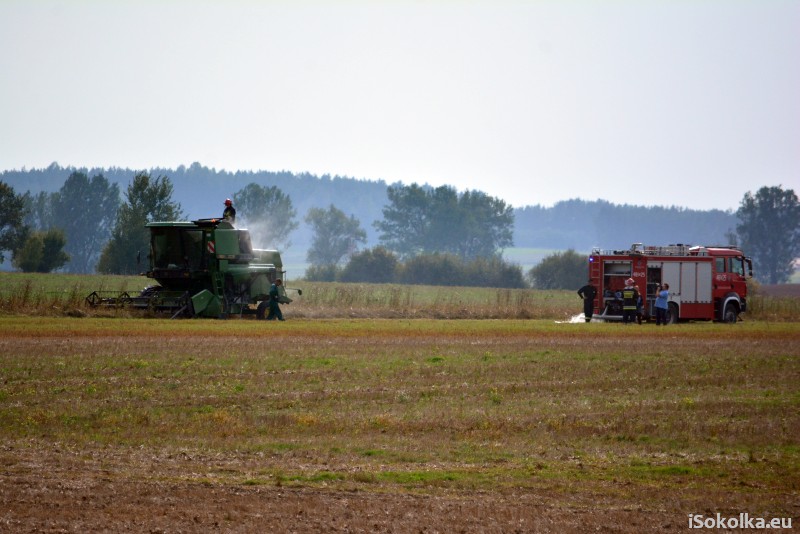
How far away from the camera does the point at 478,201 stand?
154 metres

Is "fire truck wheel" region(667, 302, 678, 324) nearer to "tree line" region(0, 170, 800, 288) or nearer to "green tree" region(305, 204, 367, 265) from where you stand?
"tree line" region(0, 170, 800, 288)

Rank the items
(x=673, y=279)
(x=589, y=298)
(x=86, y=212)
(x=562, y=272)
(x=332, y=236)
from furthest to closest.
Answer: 1. (x=332, y=236)
2. (x=86, y=212)
3. (x=562, y=272)
4. (x=673, y=279)
5. (x=589, y=298)

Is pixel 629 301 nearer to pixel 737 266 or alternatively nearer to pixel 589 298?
pixel 589 298

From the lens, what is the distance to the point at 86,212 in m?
Answer: 142

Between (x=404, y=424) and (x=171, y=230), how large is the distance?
2262 centimetres

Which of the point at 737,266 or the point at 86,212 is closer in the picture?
the point at 737,266

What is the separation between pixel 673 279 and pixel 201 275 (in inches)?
712

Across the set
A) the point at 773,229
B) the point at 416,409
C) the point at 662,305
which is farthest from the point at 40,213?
the point at 416,409

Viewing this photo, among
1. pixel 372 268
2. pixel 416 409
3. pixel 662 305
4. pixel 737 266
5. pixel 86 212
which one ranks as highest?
pixel 86 212

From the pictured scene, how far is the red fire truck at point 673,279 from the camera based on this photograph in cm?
4091

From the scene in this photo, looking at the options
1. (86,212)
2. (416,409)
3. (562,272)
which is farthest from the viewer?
(86,212)

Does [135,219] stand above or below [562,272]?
above

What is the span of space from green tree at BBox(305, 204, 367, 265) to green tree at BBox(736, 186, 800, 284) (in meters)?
55.3

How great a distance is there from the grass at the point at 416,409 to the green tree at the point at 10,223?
6585 cm
